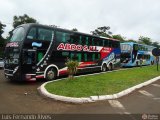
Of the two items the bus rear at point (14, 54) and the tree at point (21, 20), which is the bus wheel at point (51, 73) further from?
the tree at point (21, 20)

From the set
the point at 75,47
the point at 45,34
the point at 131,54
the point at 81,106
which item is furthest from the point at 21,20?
the point at 81,106

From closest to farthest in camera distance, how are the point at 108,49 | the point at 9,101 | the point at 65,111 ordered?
1. the point at 65,111
2. the point at 9,101
3. the point at 108,49

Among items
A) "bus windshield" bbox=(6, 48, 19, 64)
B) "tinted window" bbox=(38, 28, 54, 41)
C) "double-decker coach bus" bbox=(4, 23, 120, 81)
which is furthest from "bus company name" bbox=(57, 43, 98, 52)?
"bus windshield" bbox=(6, 48, 19, 64)

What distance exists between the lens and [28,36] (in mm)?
13719

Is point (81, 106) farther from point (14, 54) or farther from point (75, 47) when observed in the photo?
point (75, 47)

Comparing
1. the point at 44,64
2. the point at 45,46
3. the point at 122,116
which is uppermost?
the point at 45,46

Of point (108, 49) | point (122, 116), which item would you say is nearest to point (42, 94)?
point (122, 116)

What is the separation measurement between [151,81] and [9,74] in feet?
27.4

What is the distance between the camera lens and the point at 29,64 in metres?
13.9

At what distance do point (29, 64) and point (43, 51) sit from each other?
1304mm

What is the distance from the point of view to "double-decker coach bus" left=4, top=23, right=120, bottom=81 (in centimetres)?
1365

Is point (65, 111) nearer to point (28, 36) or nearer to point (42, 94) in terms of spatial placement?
point (42, 94)

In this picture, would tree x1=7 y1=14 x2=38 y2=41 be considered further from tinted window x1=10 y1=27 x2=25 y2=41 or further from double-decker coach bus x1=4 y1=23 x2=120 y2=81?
tinted window x1=10 y1=27 x2=25 y2=41

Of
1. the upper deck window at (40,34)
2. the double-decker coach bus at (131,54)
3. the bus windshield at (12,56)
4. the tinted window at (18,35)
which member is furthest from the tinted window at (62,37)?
the double-decker coach bus at (131,54)
